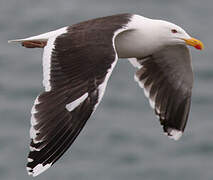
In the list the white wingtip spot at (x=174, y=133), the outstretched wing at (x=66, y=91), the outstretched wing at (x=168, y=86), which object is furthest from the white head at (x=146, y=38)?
the white wingtip spot at (x=174, y=133)

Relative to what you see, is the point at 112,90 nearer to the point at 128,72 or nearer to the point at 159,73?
the point at 128,72

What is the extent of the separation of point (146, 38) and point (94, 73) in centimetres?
168

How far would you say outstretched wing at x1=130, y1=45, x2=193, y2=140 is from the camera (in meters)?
12.8

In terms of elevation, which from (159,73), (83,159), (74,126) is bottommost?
(83,159)

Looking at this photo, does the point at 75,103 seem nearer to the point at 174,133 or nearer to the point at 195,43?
the point at 195,43

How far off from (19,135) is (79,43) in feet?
32.8

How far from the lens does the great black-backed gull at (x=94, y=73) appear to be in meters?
10.1

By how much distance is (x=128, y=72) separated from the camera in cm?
2233

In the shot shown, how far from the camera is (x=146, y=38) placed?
12.0 meters

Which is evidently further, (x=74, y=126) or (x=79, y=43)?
(x=79, y=43)

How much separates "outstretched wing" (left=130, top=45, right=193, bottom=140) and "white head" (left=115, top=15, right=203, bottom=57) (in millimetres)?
625

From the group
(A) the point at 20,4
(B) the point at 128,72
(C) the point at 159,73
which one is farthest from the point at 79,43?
(A) the point at 20,4

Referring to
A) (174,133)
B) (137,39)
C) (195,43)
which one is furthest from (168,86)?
(137,39)

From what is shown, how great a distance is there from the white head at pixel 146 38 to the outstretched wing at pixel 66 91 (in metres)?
0.77
